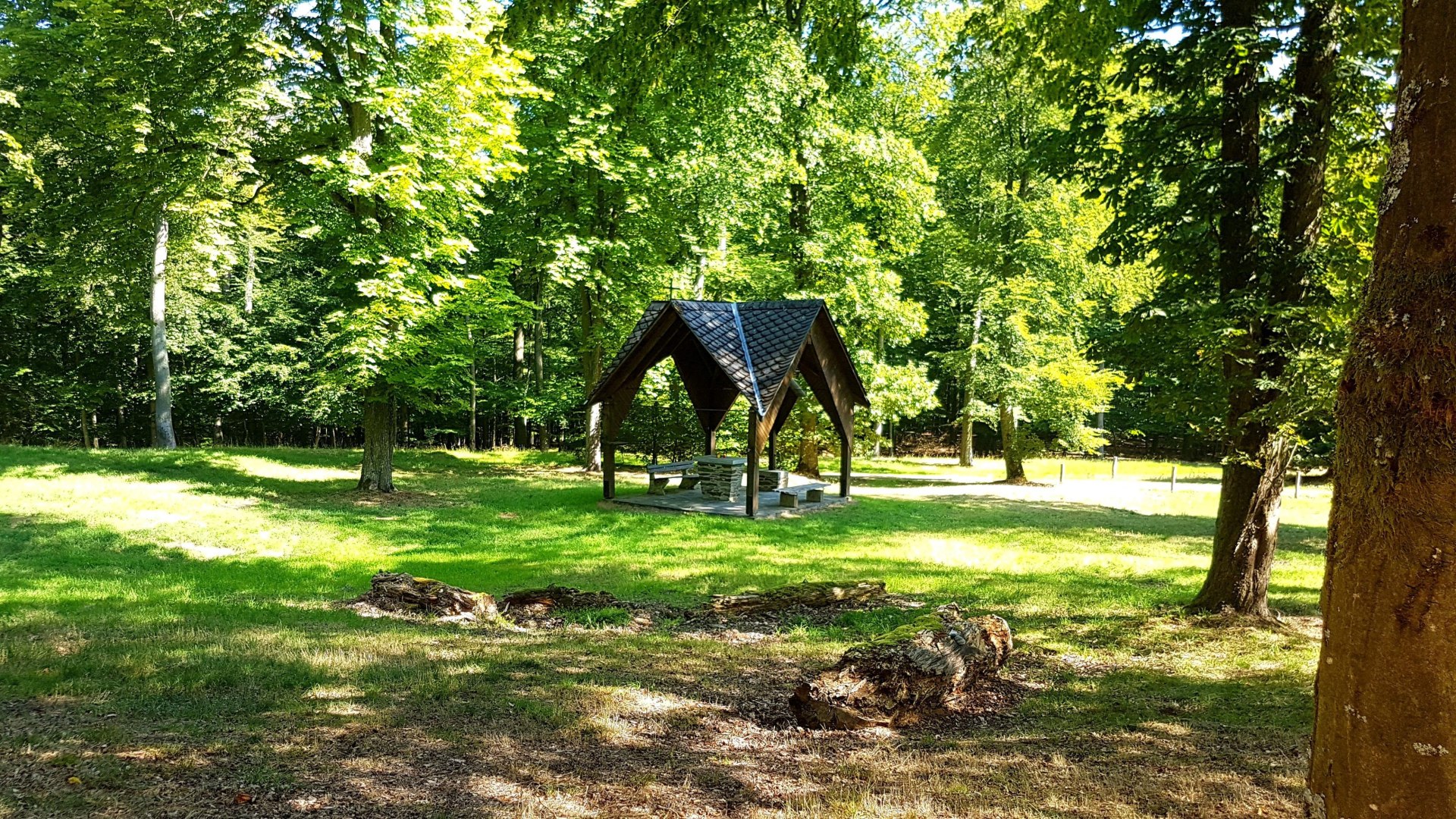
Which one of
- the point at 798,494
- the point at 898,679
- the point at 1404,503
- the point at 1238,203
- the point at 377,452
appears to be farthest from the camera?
the point at 377,452

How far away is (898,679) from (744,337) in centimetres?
1129

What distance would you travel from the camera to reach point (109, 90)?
55.0 ft

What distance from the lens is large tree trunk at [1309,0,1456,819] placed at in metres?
2.31

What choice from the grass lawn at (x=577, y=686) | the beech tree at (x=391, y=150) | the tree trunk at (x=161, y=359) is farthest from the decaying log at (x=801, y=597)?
the tree trunk at (x=161, y=359)

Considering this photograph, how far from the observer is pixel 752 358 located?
1570cm

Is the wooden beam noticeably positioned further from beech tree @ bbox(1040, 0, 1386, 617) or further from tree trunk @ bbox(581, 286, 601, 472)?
tree trunk @ bbox(581, 286, 601, 472)

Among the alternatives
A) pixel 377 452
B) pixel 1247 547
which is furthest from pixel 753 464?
pixel 377 452

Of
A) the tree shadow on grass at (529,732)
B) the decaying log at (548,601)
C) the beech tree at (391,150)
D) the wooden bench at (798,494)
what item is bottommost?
the decaying log at (548,601)

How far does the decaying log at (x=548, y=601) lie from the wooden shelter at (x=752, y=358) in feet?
21.9

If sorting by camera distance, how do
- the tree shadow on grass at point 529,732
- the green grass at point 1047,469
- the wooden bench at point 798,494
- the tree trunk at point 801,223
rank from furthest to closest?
the green grass at point 1047,469
the tree trunk at point 801,223
the wooden bench at point 798,494
the tree shadow on grass at point 529,732

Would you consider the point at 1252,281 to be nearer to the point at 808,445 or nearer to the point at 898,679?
the point at 898,679

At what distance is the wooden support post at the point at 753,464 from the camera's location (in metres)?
14.9

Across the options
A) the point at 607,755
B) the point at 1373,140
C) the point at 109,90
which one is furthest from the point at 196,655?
the point at 109,90

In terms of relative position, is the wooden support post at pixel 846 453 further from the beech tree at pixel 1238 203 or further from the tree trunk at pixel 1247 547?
the tree trunk at pixel 1247 547
